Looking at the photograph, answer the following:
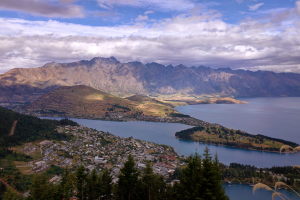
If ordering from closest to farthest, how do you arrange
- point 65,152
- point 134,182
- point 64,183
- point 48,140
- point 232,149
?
point 134,182
point 64,183
point 65,152
point 48,140
point 232,149

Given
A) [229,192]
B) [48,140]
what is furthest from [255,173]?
[48,140]

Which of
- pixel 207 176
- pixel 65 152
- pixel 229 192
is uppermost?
pixel 207 176

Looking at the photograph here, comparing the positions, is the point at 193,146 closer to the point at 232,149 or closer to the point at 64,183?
the point at 232,149

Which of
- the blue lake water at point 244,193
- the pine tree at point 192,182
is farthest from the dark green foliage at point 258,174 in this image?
the pine tree at point 192,182

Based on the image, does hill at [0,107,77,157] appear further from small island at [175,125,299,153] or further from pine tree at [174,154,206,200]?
pine tree at [174,154,206,200]

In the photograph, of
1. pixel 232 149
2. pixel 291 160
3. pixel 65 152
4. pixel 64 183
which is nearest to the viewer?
pixel 64 183

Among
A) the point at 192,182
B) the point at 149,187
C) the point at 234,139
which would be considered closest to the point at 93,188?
the point at 149,187
